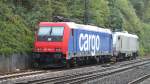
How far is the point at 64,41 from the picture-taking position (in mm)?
29750

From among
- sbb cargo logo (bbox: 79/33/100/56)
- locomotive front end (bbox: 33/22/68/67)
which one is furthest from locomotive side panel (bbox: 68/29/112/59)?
locomotive front end (bbox: 33/22/68/67)

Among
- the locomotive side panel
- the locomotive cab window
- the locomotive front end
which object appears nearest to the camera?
the locomotive front end

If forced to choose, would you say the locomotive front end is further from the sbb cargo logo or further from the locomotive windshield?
the sbb cargo logo

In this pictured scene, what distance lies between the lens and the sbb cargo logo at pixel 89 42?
33066 millimetres

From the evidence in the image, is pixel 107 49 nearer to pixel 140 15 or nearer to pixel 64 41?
pixel 64 41

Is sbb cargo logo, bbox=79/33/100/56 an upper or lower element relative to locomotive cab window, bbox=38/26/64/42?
lower

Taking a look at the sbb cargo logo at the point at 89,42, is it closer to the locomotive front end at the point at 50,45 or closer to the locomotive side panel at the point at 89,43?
the locomotive side panel at the point at 89,43

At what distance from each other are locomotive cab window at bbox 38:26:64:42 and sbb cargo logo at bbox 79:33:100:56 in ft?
9.27

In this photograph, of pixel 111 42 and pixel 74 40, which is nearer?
pixel 74 40

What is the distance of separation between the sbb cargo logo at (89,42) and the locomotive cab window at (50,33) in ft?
9.27

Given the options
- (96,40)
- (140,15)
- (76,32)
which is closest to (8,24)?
(76,32)

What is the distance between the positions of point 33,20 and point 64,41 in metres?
5.24

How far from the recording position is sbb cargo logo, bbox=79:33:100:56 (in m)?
33.1

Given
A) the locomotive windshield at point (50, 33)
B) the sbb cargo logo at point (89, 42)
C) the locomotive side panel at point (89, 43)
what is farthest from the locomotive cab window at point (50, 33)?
the sbb cargo logo at point (89, 42)
